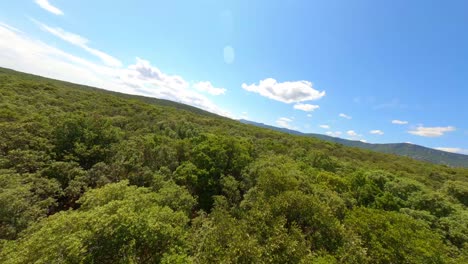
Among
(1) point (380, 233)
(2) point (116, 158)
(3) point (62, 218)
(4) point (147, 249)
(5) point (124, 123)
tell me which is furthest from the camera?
Answer: (5) point (124, 123)

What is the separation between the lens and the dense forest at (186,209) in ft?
53.0

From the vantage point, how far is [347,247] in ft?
65.1

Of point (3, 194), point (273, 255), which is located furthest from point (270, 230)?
point (3, 194)

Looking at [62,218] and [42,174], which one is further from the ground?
[62,218]

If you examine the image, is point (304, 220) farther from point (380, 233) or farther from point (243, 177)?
point (243, 177)

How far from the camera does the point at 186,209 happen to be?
88.0ft

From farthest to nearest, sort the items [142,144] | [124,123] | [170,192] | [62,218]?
[124,123] → [142,144] → [170,192] → [62,218]

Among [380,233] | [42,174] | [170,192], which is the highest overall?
[380,233]

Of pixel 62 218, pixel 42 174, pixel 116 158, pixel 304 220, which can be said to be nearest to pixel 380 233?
pixel 304 220

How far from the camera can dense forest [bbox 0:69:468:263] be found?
53.0 feet

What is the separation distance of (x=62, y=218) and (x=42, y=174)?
19088 mm

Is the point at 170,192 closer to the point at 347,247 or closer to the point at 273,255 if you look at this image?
the point at 273,255

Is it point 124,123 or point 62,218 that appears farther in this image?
point 124,123

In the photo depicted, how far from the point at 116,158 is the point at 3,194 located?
19.7 m
